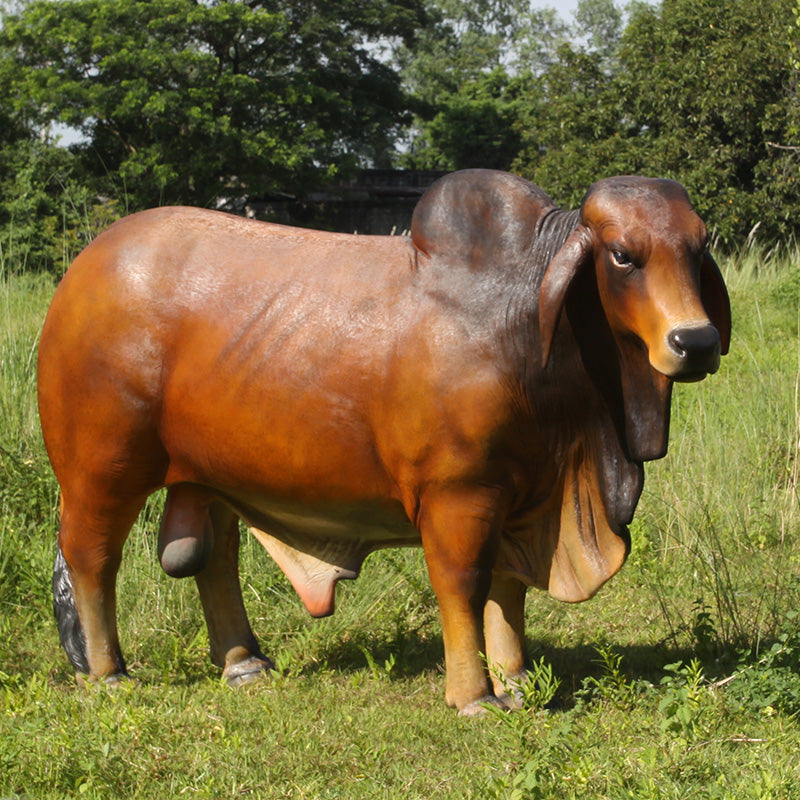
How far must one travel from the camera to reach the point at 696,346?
265 centimetres

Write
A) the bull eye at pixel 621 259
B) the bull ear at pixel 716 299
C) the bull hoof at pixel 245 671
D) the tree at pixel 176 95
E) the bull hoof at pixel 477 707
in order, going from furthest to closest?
the tree at pixel 176 95 < the bull hoof at pixel 245 671 < the bull hoof at pixel 477 707 < the bull ear at pixel 716 299 < the bull eye at pixel 621 259

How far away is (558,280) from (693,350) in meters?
0.43

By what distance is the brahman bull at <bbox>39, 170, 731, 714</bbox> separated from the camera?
299 cm

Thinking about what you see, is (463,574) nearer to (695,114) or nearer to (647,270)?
(647,270)

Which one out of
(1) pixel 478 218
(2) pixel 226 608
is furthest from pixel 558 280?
(2) pixel 226 608

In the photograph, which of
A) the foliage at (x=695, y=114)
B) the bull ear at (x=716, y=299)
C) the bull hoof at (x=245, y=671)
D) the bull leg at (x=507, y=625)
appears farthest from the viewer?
the foliage at (x=695, y=114)

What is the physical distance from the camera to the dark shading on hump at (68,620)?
3715 mm

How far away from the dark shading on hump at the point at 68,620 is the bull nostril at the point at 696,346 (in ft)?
7.25

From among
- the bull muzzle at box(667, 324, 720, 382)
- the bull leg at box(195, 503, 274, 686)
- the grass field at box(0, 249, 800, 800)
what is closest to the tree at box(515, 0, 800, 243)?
the grass field at box(0, 249, 800, 800)

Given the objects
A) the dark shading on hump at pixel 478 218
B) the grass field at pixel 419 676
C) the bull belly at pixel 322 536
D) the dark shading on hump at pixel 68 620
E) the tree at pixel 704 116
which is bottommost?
the grass field at pixel 419 676

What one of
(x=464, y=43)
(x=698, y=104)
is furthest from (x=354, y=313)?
(x=464, y=43)

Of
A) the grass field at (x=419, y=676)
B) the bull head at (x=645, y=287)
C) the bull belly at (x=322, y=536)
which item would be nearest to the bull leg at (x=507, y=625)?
the grass field at (x=419, y=676)

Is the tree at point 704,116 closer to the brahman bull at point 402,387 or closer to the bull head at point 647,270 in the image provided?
the brahman bull at point 402,387

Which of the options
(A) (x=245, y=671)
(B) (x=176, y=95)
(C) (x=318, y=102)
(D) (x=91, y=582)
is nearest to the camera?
(D) (x=91, y=582)
